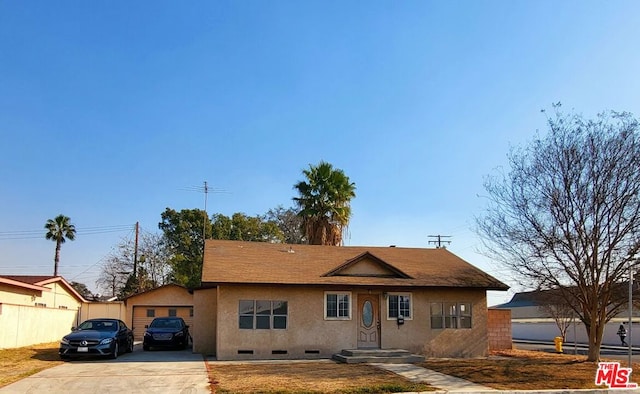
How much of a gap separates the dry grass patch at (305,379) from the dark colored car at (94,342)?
387cm

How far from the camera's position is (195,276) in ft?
166

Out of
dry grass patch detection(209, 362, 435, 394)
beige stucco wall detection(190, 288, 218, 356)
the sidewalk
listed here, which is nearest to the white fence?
the sidewalk

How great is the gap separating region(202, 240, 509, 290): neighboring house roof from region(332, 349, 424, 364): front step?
2.43m

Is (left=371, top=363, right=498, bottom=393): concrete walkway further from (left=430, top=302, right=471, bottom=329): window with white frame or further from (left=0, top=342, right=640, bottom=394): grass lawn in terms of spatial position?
(left=430, top=302, right=471, bottom=329): window with white frame

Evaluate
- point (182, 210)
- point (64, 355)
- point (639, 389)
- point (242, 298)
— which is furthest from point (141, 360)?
point (182, 210)

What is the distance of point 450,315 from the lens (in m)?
22.9

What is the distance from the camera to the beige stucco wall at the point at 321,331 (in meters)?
20.8

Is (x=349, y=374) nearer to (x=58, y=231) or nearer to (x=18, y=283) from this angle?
(x=18, y=283)

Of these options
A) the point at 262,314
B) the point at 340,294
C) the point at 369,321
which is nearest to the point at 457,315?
the point at 369,321

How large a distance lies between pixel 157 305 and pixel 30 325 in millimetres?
12177

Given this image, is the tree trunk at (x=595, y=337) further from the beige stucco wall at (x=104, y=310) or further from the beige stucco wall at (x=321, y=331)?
the beige stucco wall at (x=104, y=310)

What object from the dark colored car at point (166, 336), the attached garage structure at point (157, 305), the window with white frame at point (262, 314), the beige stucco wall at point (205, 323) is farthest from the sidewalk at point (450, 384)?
the attached garage structure at point (157, 305)

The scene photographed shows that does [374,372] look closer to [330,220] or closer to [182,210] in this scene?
[330,220]

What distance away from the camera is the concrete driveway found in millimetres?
13084
